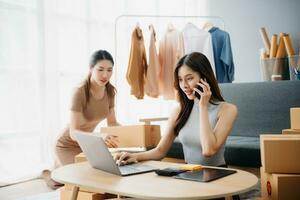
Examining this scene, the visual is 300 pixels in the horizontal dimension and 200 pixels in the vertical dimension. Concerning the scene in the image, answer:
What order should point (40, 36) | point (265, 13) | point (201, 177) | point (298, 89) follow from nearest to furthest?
point (201, 177) → point (298, 89) → point (40, 36) → point (265, 13)

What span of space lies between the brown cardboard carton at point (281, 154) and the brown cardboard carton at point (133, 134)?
116cm

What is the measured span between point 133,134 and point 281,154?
1.27 m

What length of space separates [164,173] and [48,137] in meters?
2.35

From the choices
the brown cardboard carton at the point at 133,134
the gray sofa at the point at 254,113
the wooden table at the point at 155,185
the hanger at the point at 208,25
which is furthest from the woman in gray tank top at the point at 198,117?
the hanger at the point at 208,25

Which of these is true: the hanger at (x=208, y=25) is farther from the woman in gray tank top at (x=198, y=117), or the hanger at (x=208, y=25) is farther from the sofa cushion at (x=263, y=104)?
the woman in gray tank top at (x=198, y=117)

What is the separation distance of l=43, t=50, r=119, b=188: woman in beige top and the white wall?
197 cm

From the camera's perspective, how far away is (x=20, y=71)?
132 inches

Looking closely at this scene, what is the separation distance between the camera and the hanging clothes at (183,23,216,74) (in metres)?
3.79

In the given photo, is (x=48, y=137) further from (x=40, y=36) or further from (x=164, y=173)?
(x=164, y=173)

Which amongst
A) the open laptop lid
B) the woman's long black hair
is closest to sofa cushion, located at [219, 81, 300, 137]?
the woman's long black hair

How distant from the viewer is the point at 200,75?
1.87 meters

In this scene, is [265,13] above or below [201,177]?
above

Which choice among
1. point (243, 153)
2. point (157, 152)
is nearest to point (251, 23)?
point (243, 153)

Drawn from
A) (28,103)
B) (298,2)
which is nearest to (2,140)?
(28,103)
